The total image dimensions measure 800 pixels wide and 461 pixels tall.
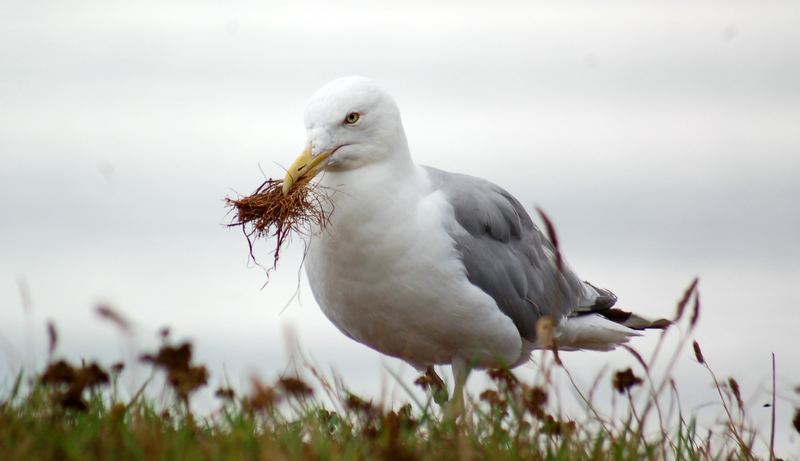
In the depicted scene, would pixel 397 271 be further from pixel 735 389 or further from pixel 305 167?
pixel 735 389

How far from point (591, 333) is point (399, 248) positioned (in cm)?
217

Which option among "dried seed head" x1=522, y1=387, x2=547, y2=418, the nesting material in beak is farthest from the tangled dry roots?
"dried seed head" x1=522, y1=387, x2=547, y2=418

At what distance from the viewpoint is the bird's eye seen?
6527mm

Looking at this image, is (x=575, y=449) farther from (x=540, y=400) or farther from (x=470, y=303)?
(x=470, y=303)

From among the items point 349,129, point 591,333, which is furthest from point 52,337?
point 591,333

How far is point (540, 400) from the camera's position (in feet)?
15.7

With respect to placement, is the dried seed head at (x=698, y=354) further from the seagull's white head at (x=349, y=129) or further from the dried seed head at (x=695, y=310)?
the seagull's white head at (x=349, y=129)

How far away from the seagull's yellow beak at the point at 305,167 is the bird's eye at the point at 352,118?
0.19 meters

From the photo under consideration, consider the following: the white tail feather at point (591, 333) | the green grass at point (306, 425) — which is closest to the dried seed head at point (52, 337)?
the green grass at point (306, 425)

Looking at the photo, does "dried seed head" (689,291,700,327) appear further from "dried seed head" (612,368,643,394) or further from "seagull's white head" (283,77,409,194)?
"seagull's white head" (283,77,409,194)

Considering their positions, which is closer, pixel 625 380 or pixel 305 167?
pixel 625 380

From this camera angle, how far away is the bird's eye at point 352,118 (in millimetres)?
6527

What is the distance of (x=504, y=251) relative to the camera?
7.41m

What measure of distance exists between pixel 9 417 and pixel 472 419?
1779mm
